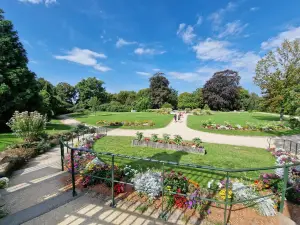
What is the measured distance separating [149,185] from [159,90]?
164ft

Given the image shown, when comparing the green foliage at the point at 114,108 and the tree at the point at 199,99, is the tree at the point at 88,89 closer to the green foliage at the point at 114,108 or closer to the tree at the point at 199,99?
the green foliage at the point at 114,108

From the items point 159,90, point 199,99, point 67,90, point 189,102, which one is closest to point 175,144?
point 159,90

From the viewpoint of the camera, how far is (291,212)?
3.36m

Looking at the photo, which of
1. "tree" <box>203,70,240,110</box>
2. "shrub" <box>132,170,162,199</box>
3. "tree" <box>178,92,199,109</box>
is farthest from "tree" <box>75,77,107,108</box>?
"shrub" <box>132,170,162,199</box>

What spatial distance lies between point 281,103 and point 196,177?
1947 cm

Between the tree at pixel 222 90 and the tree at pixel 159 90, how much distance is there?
466 inches

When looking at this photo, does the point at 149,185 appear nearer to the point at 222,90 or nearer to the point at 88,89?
the point at 222,90

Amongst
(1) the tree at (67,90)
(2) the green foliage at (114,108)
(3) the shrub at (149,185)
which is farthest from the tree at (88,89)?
(3) the shrub at (149,185)

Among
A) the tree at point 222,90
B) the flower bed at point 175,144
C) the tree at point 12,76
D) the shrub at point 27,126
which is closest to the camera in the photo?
the shrub at point 27,126

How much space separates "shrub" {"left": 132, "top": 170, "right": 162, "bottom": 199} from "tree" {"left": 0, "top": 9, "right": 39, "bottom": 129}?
14.1 metres

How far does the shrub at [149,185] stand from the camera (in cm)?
344

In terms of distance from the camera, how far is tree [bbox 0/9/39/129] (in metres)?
13.3

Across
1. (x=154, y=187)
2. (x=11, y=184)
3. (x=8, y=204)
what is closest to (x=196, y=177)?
(x=154, y=187)

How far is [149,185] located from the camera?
3475 mm
